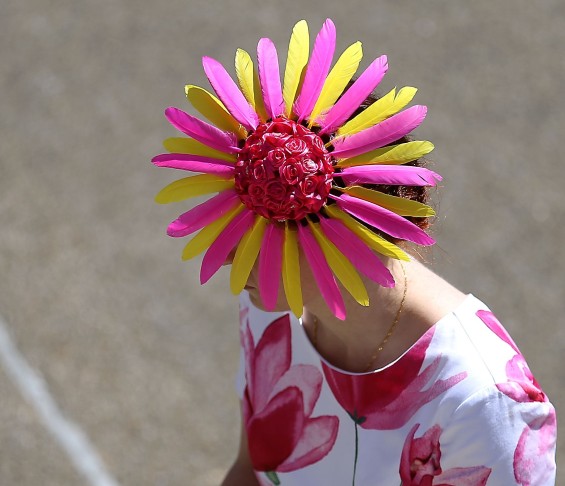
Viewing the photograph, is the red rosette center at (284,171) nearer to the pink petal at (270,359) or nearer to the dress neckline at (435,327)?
the dress neckline at (435,327)

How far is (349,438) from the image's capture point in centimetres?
207

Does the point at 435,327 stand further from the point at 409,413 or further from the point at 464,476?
the point at 464,476

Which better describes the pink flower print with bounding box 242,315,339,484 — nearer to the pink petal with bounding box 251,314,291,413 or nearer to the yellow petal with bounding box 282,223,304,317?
the pink petal with bounding box 251,314,291,413

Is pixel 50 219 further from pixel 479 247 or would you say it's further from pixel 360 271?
pixel 360 271

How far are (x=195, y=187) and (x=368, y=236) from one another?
407 mm

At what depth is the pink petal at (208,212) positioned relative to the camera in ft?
6.12

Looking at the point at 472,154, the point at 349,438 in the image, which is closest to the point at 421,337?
the point at 349,438

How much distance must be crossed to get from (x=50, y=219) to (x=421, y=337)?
300 centimetres

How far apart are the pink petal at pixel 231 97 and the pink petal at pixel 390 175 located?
0.74 ft

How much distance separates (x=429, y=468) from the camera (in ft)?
6.32

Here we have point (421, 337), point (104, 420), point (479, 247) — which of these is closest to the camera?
point (421, 337)

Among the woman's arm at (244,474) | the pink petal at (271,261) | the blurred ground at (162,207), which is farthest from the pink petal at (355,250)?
the blurred ground at (162,207)

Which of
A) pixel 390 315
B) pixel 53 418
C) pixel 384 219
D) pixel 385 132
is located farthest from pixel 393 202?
pixel 53 418

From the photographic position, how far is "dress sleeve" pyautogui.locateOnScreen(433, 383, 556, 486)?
6.03 feet
